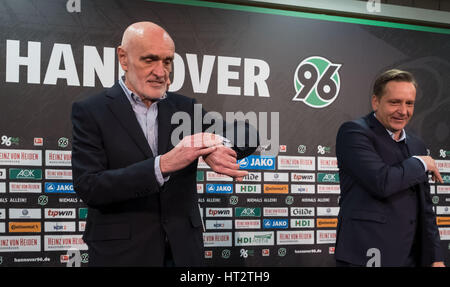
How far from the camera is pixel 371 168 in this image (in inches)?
80.3

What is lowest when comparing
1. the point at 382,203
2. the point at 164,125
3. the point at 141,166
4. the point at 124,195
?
the point at 382,203

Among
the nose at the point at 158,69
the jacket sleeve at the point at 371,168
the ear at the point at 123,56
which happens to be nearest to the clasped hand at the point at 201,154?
the nose at the point at 158,69

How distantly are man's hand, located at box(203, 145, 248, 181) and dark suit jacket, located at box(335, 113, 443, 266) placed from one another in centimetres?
87

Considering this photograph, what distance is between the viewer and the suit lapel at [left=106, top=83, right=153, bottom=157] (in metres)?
1.55

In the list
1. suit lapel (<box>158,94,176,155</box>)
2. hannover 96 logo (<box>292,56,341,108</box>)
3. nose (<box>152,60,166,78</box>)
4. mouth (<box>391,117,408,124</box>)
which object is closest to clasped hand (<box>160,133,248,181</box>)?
suit lapel (<box>158,94,176,155</box>)

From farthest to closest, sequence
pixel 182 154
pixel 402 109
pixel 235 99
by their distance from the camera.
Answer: pixel 235 99 → pixel 402 109 → pixel 182 154

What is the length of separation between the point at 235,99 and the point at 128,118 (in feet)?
7.51

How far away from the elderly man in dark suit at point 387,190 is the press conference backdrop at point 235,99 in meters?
1.67

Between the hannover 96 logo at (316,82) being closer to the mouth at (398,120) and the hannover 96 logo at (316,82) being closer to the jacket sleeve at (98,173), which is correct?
the mouth at (398,120)

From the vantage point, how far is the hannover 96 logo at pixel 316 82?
13.1 ft

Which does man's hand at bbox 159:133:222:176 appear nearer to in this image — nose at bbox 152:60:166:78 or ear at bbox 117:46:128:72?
nose at bbox 152:60:166:78

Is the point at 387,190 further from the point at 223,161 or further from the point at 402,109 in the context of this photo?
the point at 223,161

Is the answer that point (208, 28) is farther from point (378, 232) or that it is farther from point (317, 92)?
point (378, 232)

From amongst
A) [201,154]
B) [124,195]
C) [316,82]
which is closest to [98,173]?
[124,195]
